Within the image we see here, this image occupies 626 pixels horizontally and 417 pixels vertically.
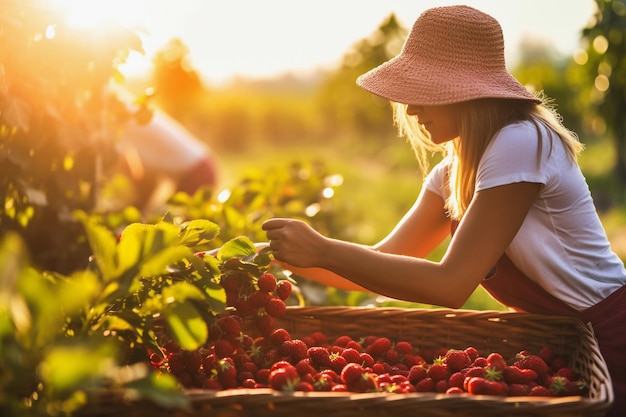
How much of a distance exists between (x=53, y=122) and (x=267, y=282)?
4.92 ft

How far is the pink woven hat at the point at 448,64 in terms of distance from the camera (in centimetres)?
212

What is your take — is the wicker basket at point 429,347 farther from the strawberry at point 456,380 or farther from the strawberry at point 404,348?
the strawberry at point 456,380

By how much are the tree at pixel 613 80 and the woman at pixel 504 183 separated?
10.1 ft

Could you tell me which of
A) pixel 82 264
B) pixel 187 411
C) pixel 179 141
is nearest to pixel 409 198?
pixel 179 141

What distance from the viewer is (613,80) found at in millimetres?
9938

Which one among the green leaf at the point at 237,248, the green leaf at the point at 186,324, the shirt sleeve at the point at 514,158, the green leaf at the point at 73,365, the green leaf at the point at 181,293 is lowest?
the green leaf at the point at 237,248

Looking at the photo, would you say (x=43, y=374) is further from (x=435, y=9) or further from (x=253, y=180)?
(x=253, y=180)

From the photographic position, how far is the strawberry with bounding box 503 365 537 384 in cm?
183

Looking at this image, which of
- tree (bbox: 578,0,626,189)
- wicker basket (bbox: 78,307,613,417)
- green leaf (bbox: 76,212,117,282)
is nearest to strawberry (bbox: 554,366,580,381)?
wicker basket (bbox: 78,307,613,417)

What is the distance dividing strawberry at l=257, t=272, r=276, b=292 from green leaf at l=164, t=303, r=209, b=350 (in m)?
0.51

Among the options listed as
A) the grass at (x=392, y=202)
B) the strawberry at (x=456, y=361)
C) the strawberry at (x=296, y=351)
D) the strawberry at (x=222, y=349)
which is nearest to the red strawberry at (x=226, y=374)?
the strawberry at (x=222, y=349)

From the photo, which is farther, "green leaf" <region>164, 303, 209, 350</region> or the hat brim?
the hat brim

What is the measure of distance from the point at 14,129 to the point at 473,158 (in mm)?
1634

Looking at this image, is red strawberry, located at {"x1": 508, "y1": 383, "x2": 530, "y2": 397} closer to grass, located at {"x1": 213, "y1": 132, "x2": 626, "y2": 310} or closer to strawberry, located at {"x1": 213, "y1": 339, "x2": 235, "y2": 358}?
strawberry, located at {"x1": 213, "y1": 339, "x2": 235, "y2": 358}
